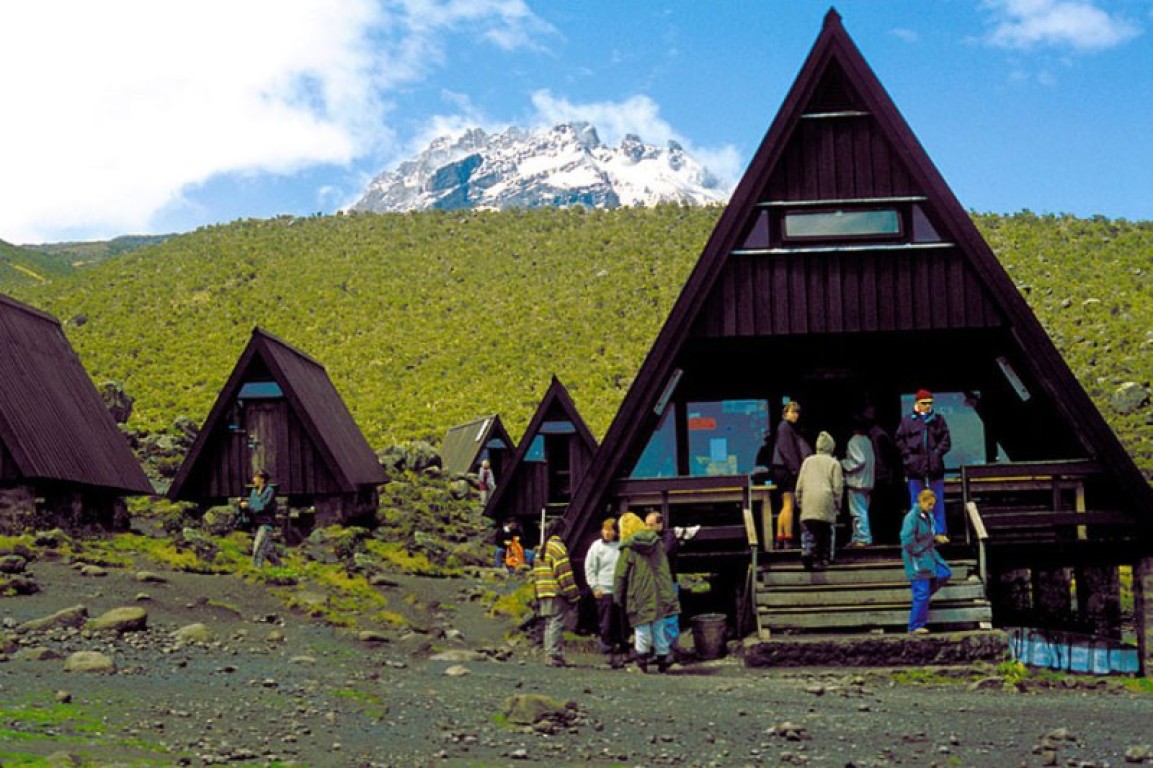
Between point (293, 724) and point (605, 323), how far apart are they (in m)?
75.5

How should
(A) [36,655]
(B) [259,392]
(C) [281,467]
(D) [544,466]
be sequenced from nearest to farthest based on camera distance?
(A) [36,655] → (C) [281,467] → (B) [259,392] → (D) [544,466]

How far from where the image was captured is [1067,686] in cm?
1496

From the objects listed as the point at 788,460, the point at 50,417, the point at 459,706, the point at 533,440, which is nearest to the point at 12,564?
the point at 50,417

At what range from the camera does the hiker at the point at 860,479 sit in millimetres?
18641

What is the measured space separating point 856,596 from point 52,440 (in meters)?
15.9

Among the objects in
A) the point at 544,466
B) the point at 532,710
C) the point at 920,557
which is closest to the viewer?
the point at 532,710

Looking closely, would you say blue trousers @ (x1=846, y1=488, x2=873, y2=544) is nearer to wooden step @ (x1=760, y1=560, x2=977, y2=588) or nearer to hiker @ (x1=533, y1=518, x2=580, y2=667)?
wooden step @ (x1=760, y1=560, x2=977, y2=588)

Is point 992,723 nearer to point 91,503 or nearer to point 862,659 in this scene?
point 862,659

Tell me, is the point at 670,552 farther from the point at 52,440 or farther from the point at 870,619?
the point at 52,440

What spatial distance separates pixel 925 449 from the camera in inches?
703

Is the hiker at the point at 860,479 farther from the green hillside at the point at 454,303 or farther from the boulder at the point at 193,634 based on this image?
the green hillside at the point at 454,303

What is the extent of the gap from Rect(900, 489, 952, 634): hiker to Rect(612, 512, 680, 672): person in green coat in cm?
292

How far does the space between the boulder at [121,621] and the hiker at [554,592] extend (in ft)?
15.7

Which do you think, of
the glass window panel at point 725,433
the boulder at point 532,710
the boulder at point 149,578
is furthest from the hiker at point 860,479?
the boulder at point 149,578
